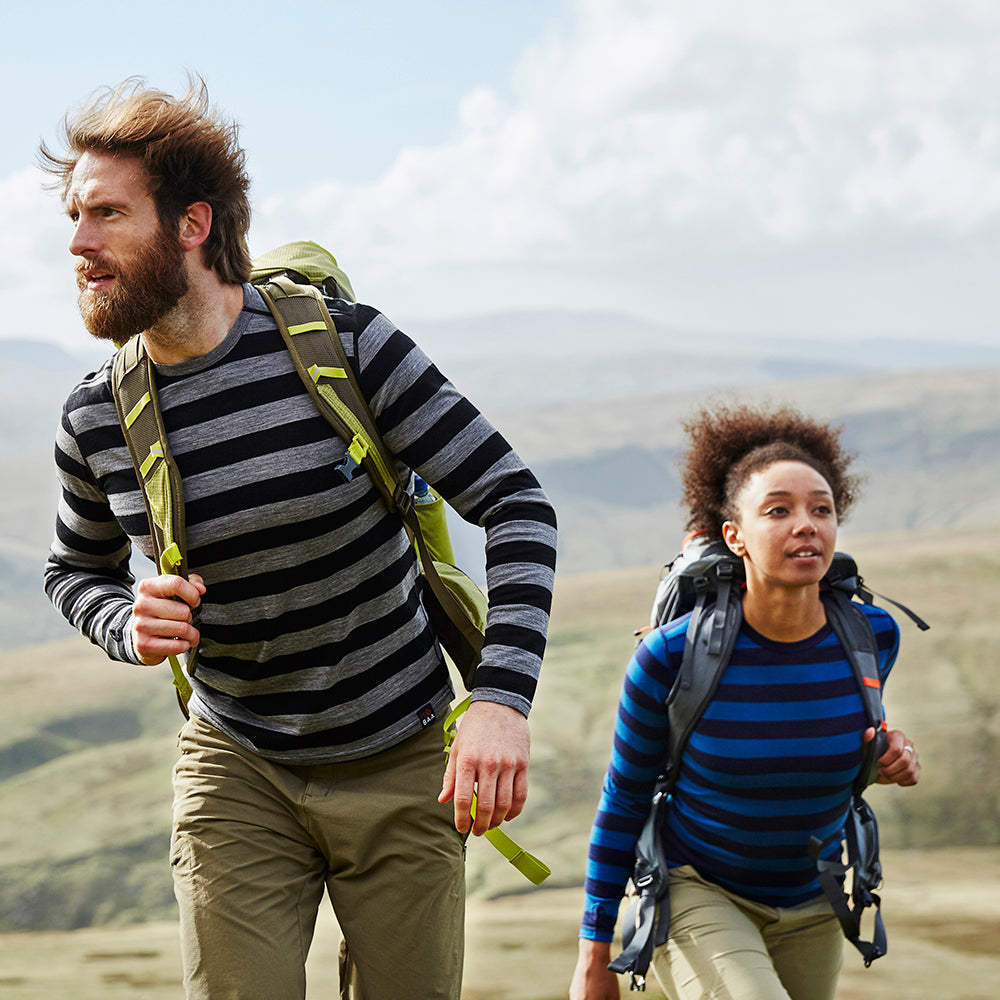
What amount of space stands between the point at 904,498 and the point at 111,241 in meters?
63.7

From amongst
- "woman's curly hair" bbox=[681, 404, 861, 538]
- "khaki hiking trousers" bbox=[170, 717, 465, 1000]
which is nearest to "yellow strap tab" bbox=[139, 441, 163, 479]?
"khaki hiking trousers" bbox=[170, 717, 465, 1000]

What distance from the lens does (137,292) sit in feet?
8.82

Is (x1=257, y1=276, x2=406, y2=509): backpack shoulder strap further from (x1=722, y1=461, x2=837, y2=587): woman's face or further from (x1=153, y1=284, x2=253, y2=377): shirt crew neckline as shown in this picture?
(x1=722, y1=461, x2=837, y2=587): woman's face

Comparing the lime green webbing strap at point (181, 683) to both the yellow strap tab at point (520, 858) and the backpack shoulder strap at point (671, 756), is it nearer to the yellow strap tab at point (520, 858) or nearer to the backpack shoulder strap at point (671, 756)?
the yellow strap tab at point (520, 858)

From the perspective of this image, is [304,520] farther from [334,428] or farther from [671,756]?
[671,756]

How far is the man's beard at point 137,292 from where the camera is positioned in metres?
2.68

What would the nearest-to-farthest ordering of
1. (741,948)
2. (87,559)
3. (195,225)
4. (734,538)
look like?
(195,225) < (87,559) < (741,948) < (734,538)

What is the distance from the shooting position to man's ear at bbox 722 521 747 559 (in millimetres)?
3822

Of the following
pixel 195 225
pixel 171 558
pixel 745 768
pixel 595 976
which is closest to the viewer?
pixel 171 558

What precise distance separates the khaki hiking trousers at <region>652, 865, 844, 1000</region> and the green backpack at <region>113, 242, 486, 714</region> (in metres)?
1.06

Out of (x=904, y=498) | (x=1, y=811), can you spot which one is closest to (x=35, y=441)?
(x=904, y=498)

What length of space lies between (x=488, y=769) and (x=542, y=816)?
840 cm

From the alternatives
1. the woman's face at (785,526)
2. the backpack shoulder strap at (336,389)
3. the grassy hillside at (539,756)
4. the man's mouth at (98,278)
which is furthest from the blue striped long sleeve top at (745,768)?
the grassy hillside at (539,756)

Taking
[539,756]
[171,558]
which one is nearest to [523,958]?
[171,558]
